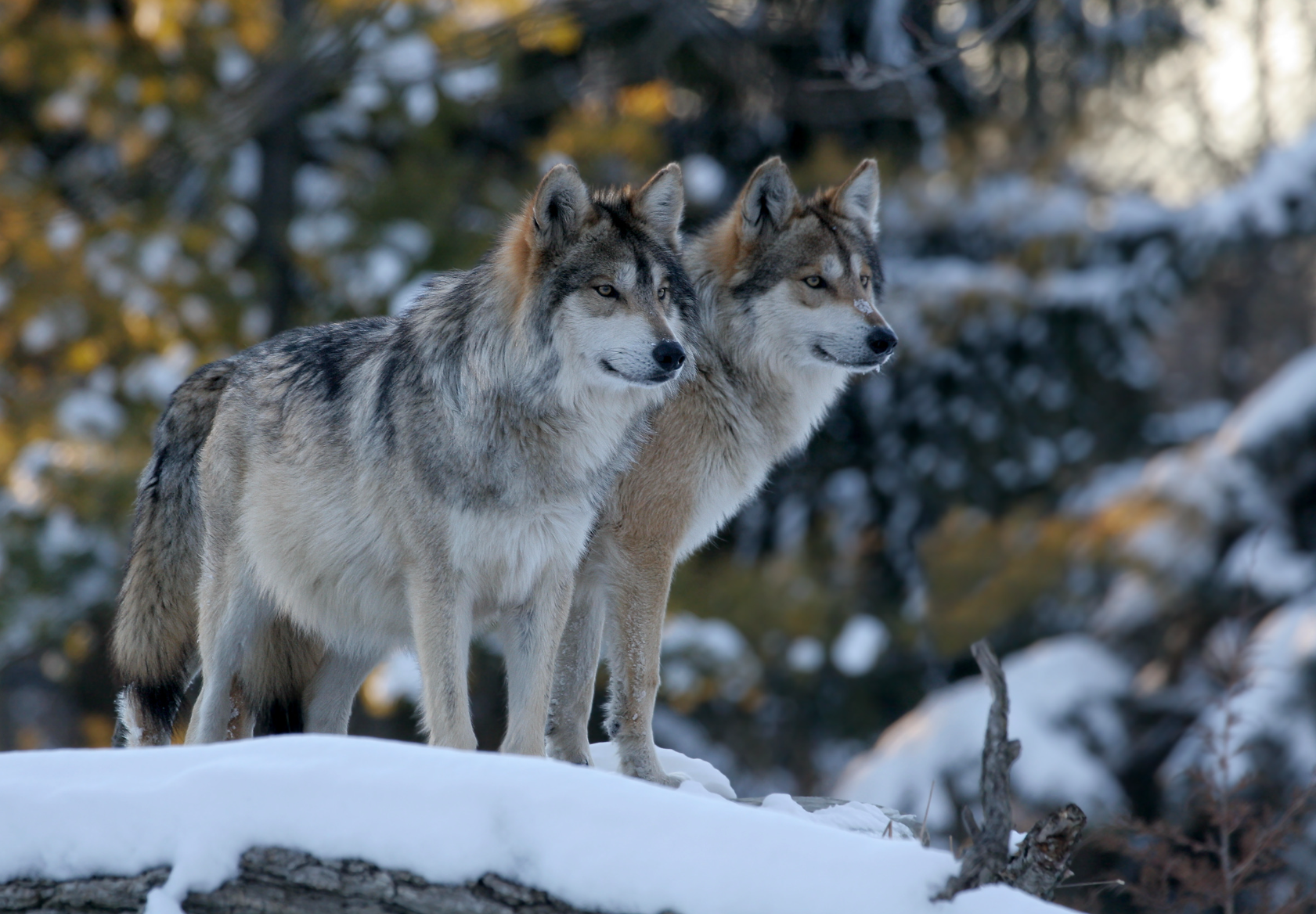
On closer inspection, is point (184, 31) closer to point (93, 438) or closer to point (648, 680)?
point (93, 438)

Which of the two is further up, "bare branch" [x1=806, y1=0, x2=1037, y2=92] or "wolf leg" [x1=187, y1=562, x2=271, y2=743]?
"bare branch" [x1=806, y1=0, x2=1037, y2=92]

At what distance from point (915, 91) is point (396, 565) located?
1142 cm

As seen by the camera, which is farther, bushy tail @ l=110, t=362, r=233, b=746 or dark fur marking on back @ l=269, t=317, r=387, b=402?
bushy tail @ l=110, t=362, r=233, b=746

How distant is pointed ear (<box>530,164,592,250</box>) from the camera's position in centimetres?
414

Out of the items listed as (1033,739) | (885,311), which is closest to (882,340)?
(1033,739)

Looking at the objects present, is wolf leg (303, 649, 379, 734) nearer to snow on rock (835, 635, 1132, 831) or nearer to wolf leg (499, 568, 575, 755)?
wolf leg (499, 568, 575, 755)

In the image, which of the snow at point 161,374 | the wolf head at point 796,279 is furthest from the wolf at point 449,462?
the snow at point 161,374

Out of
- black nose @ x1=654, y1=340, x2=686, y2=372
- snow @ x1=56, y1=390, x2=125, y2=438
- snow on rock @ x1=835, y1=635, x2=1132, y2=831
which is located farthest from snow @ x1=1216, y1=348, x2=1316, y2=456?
snow @ x1=56, y1=390, x2=125, y2=438

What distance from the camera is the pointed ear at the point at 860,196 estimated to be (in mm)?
5453

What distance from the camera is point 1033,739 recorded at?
35.2 ft

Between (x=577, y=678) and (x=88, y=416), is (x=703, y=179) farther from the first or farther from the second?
(x=577, y=678)

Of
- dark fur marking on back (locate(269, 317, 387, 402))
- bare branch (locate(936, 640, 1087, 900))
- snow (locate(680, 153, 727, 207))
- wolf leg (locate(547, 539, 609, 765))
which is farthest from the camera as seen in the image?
snow (locate(680, 153, 727, 207))

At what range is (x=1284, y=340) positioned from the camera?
2123cm

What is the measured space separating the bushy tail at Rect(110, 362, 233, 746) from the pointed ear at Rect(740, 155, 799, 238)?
2.24m
